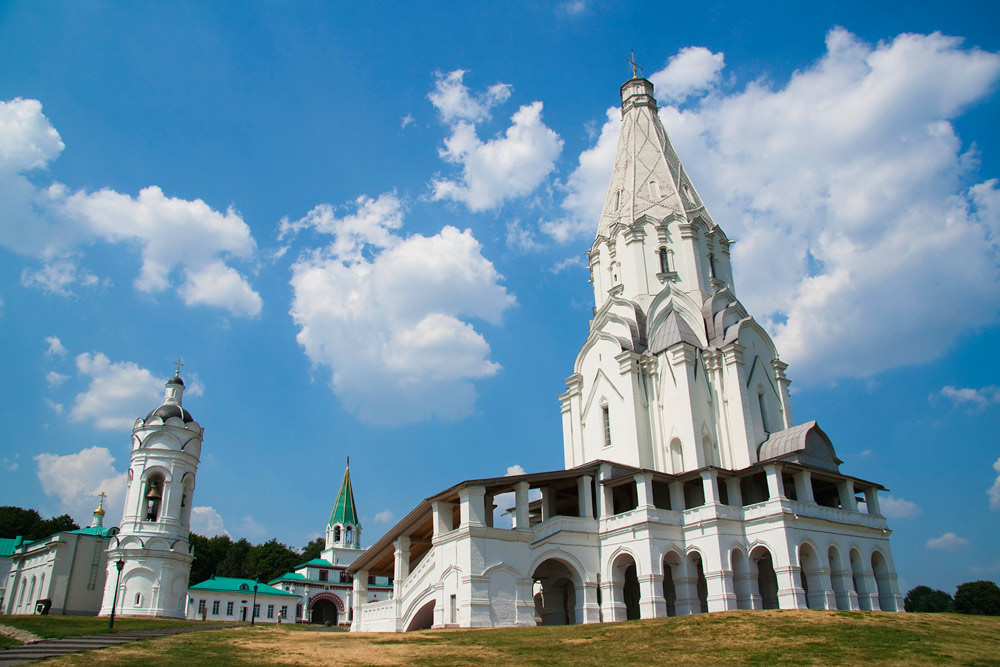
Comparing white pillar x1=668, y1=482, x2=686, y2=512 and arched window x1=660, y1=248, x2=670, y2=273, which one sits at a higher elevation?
arched window x1=660, y1=248, x2=670, y2=273

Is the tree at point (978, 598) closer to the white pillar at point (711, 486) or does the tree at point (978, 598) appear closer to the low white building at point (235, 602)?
the white pillar at point (711, 486)

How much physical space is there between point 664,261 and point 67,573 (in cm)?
4067

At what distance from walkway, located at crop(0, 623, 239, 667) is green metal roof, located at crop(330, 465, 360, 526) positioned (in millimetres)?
48845

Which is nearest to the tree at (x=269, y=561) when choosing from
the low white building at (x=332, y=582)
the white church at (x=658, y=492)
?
the low white building at (x=332, y=582)

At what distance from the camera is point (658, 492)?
31.0m

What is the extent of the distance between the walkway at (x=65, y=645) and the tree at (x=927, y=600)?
72.0 metres

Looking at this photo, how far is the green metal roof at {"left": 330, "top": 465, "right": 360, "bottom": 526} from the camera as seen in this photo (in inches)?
2847

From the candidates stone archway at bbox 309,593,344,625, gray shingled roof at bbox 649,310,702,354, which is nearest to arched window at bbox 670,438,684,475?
gray shingled roof at bbox 649,310,702,354

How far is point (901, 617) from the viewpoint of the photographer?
20.6 m

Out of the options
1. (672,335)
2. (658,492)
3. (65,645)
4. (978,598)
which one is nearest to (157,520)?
(65,645)

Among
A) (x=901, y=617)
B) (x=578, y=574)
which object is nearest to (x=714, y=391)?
(x=578, y=574)

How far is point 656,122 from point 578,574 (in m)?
25.8

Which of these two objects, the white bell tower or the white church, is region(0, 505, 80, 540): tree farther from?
the white church

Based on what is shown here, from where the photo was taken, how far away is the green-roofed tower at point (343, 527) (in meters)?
70.1
